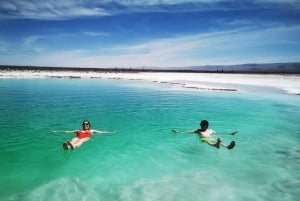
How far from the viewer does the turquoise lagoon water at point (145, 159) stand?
7.63 meters

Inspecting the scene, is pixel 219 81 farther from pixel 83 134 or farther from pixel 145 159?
pixel 145 159

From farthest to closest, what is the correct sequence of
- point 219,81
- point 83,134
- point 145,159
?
1. point 219,81
2. point 83,134
3. point 145,159

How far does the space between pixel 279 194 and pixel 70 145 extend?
651 cm

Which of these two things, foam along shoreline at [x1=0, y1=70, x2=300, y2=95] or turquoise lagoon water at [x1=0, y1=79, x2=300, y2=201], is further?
foam along shoreline at [x1=0, y1=70, x2=300, y2=95]

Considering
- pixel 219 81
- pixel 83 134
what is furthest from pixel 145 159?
pixel 219 81

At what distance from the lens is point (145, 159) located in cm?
1007

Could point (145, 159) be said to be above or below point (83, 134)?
below

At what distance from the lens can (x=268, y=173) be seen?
8.96 meters

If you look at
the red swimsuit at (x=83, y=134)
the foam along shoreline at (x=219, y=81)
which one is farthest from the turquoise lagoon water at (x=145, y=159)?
the foam along shoreline at (x=219, y=81)

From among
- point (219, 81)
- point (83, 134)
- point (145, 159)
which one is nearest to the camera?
point (145, 159)

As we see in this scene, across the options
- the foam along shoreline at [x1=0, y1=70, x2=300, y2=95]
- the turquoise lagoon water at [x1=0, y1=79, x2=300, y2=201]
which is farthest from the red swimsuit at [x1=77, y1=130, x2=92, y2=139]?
the foam along shoreline at [x1=0, y1=70, x2=300, y2=95]

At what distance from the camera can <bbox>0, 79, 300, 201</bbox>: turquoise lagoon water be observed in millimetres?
7633

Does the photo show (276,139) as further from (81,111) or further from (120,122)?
(81,111)

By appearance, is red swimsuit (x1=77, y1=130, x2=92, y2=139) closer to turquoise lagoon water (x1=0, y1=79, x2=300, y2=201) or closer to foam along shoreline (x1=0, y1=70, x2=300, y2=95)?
turquoise lagoon water (x1=0, y1=79, x2=300, y2=201)
